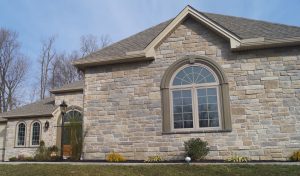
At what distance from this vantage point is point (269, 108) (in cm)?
995

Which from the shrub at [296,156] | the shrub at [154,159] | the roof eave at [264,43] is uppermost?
the roof eave at [264,43]

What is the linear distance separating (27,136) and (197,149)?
45.2 ft

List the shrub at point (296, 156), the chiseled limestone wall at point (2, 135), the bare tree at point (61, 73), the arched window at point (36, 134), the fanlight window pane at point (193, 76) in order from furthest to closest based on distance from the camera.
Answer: the bare tree at point (61, 73) < the chiseled limestone wall at point (2, 135) < the arched window at point (36, 134) < the fanlight window pane at point (193, 76) < the shrub at point (296, 156)

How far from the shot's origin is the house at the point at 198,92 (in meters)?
9.91

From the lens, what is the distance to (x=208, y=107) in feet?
34.4

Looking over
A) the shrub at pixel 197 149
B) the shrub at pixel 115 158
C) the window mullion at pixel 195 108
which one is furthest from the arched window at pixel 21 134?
the shrub at pixel 197 149

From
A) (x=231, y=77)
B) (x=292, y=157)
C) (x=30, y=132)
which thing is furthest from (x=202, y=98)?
(x=30, y=132)

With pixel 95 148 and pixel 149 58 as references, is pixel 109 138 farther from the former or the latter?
pixel 149 58

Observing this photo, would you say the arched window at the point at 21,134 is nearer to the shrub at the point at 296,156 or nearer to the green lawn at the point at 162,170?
the green lawn at the point at 162,170

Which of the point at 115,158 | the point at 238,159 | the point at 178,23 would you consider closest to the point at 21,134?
the point at 115,158

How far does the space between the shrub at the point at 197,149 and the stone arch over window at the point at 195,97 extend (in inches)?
24.7

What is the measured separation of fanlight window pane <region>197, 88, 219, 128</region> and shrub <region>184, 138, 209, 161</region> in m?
0.83

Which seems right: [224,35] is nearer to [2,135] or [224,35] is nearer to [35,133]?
[35,133]

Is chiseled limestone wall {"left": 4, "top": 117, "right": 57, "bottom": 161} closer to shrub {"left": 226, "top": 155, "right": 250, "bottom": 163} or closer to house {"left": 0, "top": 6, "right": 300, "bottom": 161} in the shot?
house {"left": 0, "top": 6, "right": 300, "bottom": 161}
